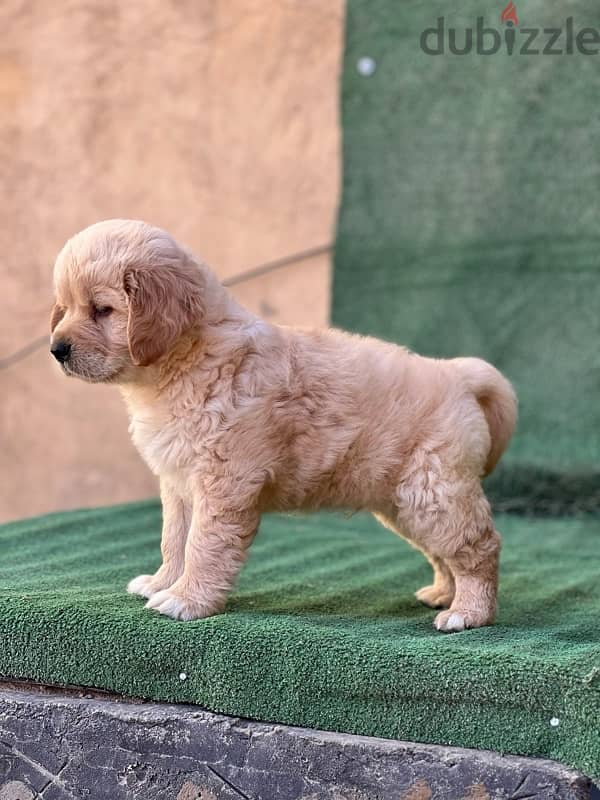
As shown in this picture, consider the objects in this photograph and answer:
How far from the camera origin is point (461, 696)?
9.79ft

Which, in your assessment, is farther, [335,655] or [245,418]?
[245,418]

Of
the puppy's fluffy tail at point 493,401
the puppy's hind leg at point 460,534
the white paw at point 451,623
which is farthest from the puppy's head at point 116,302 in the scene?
the white paw at point 451,623

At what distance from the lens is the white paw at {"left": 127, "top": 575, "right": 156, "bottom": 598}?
3.86 m

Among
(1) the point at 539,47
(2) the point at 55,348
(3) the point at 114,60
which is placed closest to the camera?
(2) the point at 55,348

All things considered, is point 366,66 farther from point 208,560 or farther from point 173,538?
point 208,560

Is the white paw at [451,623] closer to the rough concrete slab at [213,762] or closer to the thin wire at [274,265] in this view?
the rough concrete slab at [213,762]

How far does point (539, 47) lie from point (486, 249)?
4.56 ft

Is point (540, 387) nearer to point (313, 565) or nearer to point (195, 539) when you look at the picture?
point (313, 565)

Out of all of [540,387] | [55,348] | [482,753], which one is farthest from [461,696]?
[540,387]

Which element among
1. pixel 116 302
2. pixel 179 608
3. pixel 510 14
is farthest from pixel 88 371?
pixel 510 14

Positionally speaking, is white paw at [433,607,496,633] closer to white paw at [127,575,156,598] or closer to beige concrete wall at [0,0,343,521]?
white paw at [127,575,156,598]

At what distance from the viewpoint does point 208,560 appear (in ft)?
11.5

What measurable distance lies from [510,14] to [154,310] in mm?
4608

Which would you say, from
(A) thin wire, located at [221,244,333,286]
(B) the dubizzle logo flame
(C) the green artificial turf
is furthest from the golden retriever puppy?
(B) the dubizzle logo flame
